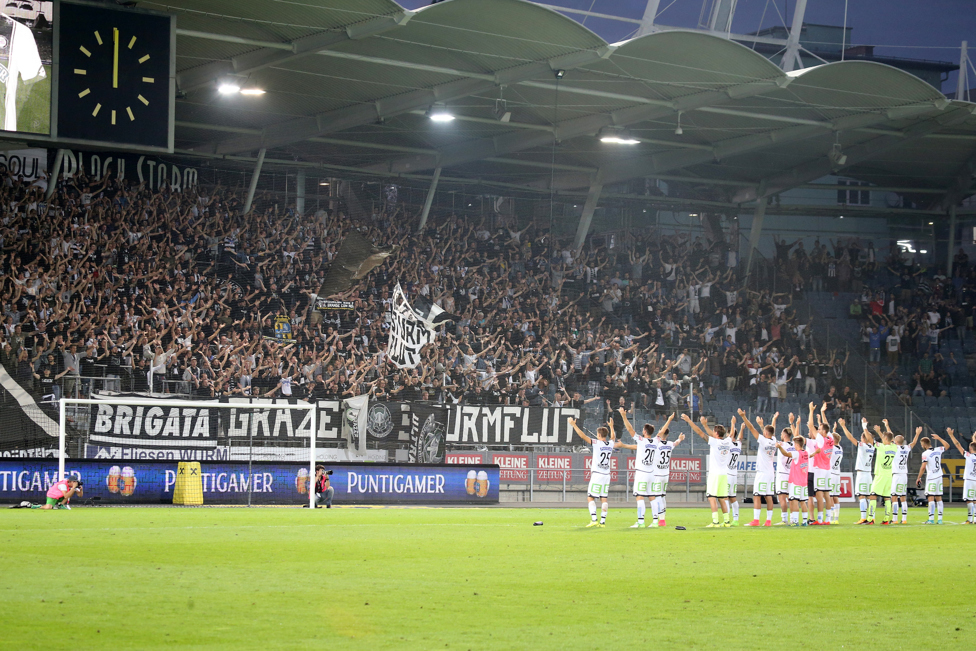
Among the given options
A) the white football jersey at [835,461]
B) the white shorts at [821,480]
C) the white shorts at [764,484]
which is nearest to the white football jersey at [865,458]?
the white football jersey at [835,461]

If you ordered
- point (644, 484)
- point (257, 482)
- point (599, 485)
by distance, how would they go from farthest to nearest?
point (257, 482)
point (644, 484)
point (599, 485)

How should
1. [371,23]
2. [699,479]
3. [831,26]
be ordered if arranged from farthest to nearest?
1. [831,26]
2. [699,479]
3. [371,23]

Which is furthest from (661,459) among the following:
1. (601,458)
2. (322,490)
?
(322,490)

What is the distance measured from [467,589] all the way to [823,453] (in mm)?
15180

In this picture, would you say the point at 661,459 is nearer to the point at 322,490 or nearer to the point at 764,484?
the point at 764,484

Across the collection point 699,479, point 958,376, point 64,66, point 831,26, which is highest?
point 831,26

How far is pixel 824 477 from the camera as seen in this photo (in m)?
23.8

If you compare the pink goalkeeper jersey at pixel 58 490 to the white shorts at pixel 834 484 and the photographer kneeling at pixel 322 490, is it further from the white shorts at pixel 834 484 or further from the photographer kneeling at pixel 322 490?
the white shorts at pixel 834 484

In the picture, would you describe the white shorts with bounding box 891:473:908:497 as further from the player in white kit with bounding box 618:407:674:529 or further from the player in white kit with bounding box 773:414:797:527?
the player in white kit with bounding box 618:407:674:529

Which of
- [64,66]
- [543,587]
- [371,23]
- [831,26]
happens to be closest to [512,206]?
[371,23]

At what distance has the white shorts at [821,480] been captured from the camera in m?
23.7

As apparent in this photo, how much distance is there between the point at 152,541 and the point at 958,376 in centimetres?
3450

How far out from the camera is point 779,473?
23266mm

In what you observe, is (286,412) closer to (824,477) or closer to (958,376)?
(824,477)
